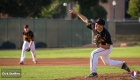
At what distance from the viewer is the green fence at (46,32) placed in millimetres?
Answer: 38469

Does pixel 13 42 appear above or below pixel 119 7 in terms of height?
below

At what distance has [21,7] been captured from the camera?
4788cm

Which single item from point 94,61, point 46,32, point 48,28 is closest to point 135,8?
point 48,28

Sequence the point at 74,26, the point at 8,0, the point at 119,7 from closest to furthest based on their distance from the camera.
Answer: the point at 74,26
the point at 8,0
the point at 119,7

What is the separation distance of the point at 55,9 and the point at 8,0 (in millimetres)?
28149

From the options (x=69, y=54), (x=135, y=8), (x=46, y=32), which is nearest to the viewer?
(x=69, y=54)

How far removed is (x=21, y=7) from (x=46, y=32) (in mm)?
8560

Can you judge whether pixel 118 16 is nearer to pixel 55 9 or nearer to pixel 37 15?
pixel 55 9

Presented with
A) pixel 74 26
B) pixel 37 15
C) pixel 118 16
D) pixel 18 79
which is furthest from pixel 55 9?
pixel 18 79

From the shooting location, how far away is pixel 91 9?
2287 inches

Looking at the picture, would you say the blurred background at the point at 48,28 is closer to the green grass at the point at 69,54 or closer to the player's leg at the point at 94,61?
the green grass at the point at 69,54

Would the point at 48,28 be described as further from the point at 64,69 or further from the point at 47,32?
the point at 64,69

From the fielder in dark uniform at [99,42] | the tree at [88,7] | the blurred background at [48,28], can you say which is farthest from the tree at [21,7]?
the fielder in dark uniform at [99,42]

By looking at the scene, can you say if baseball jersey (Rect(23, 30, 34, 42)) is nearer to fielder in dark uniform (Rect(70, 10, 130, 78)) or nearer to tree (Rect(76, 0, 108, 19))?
fielder in dark uniform (Rect(70, 10, 130, 78))
